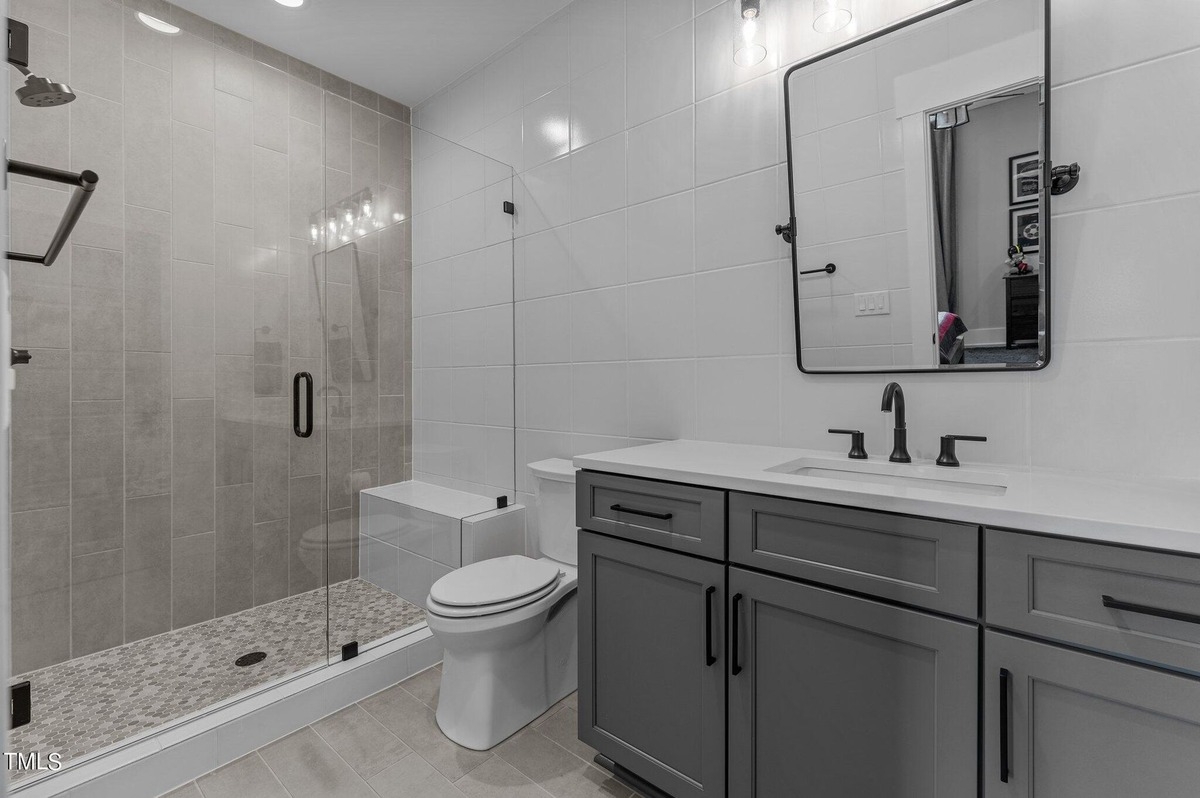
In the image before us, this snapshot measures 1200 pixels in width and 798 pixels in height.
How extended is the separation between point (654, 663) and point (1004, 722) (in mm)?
722

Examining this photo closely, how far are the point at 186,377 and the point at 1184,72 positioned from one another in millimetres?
2871

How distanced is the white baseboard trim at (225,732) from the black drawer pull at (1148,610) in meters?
2.06

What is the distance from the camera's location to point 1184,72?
3.70ft

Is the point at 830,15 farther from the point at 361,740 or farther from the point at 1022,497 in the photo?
the point at 361,740

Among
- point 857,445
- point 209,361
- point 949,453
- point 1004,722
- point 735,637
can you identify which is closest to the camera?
point 1004,722

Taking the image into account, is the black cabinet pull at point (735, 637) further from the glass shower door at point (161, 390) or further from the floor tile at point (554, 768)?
the glass shower door at point (161, 390)

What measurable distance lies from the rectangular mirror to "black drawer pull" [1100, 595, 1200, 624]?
64 cm

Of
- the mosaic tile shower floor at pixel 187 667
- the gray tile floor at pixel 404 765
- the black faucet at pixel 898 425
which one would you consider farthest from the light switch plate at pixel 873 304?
the mosaic tile shower floor at pixel 187 667

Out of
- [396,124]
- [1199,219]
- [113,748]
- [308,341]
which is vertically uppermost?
[396,124]

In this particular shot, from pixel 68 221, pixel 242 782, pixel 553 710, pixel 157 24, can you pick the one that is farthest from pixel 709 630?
pixel 157 24

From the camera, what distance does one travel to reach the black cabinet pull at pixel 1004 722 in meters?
0.91

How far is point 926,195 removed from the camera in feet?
4.69

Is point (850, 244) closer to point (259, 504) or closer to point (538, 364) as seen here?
point (538, 364)

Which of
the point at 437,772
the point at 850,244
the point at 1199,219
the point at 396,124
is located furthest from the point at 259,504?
the point at 1199,219
